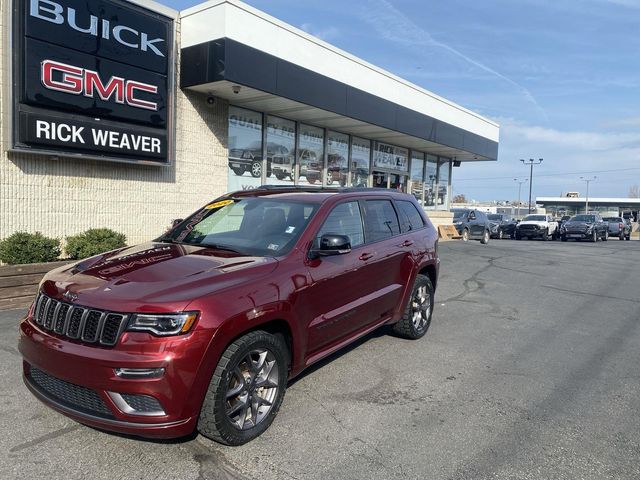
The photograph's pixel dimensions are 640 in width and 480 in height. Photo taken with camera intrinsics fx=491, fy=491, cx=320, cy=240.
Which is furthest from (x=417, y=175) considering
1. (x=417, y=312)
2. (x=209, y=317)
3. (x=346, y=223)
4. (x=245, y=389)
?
(x=209, y=317)

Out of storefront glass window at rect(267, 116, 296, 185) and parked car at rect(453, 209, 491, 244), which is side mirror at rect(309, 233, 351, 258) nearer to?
storefront glass window at rect(267, 116, 296, 185)

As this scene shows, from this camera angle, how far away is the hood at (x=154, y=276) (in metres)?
3.10

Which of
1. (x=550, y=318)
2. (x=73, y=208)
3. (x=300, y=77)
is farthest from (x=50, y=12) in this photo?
(x=550, y=318)

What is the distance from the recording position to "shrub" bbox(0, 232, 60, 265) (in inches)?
285

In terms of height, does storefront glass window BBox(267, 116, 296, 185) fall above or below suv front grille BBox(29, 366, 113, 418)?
above

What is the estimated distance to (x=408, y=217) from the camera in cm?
605

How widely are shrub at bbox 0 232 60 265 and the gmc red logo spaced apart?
8.27 ft

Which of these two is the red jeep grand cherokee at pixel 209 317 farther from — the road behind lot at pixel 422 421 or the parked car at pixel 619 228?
the parked car at pixel 619 228

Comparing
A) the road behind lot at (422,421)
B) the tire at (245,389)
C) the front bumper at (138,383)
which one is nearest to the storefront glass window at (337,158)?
the road behind lot at (422,421)

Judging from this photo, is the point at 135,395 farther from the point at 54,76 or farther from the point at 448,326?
the point at 54,76

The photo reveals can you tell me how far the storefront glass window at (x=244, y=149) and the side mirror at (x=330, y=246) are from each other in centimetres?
841

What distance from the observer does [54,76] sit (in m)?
8.06

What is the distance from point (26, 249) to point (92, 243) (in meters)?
1.14

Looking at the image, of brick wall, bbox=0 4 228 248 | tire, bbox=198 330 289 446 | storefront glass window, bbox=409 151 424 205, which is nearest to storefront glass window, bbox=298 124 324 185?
brick wall, bbox=0 4 228 248
